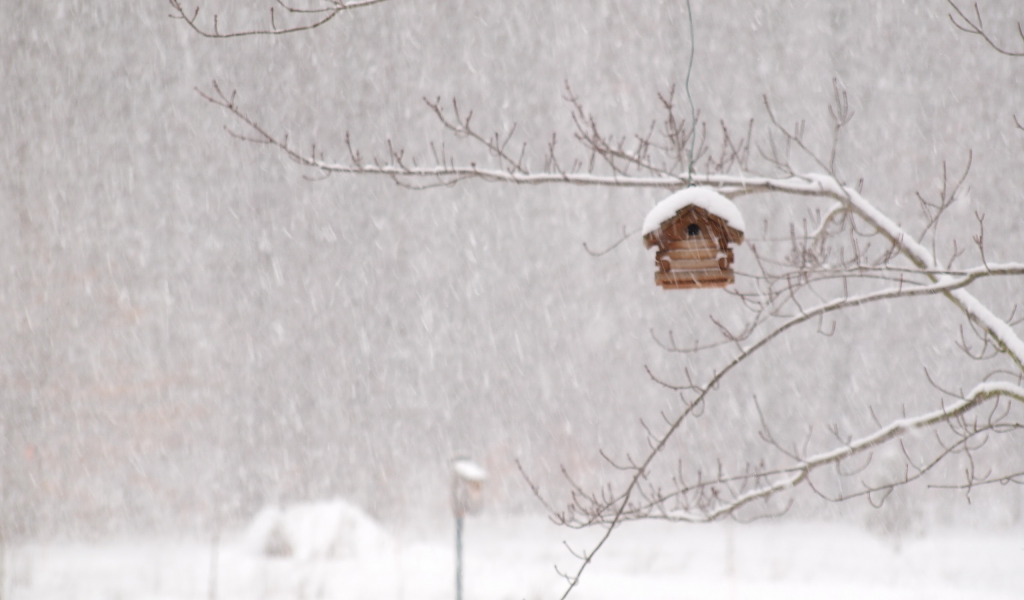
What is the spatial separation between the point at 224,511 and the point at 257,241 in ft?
12.3

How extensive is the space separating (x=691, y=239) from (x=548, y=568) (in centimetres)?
721

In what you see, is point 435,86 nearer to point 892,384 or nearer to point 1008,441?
point 892,384

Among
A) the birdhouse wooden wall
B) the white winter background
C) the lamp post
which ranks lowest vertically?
the lamp post

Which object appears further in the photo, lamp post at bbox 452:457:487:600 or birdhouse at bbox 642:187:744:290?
lamp post at bbox 452:457:487:600

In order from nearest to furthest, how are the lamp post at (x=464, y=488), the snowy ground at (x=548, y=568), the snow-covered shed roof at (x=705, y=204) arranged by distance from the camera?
1. the snow-covered shed roof at (x=705, y=204)
2. the lamp post at (x=464, y=488)
3. the snowy ground at (x=548, y=568)

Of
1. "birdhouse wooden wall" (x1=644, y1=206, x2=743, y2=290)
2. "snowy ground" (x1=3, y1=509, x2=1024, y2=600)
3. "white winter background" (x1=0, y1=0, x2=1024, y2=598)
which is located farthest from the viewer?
"white winter background" (x1=0, y1=0, x2=1024, y2=598)

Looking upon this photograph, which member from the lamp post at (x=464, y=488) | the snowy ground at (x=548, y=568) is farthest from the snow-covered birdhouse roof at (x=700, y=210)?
the snowy ground at (x=548, y=568)

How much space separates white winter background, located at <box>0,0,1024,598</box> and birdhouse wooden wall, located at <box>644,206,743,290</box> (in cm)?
765

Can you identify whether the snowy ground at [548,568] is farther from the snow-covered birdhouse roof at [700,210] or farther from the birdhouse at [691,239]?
the snow-covered birdhouse roof at [700,210]

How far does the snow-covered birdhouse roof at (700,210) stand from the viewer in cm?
247

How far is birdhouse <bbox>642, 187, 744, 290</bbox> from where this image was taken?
2514mm

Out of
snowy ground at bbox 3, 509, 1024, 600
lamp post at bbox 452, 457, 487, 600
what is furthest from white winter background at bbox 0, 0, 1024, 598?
lamp post at bbox 452, 457, 487, 600

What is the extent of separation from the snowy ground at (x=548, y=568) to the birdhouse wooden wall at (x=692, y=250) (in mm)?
5944

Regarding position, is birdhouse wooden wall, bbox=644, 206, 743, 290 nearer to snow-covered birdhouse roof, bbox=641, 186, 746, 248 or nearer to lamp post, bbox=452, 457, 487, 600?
snow-covered birdhouse roof, bbox=641, 186, 746, 248
